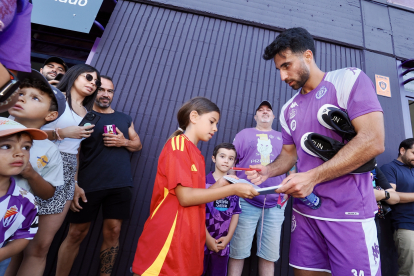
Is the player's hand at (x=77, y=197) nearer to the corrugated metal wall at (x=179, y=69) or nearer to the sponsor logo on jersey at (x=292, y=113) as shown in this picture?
the corrugated metal wall at (x=179, y=69)

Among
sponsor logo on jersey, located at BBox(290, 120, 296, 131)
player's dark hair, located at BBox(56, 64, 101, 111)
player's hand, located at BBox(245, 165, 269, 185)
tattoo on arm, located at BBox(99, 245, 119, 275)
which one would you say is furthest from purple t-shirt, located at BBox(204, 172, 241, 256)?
player's dark hair, located at BBox(56, 64, 101, 111)

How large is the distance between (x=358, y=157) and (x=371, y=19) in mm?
4589

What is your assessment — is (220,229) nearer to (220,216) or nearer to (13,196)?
(220,216)

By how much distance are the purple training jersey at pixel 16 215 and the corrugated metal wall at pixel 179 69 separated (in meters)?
1.69

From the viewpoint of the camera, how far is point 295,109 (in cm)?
170

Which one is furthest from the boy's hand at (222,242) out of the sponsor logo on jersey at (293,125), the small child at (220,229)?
the sponsor logo on jersey at (293,125)

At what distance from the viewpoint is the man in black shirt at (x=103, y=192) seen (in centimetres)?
237

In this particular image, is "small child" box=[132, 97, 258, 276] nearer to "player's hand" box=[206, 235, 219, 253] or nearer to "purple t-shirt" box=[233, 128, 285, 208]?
"player's hand" box=[206, 235, 219, 253]

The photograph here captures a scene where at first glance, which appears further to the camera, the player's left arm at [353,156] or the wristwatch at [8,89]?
the player's left arm at [353,156]

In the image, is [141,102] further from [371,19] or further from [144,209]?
[371,19]

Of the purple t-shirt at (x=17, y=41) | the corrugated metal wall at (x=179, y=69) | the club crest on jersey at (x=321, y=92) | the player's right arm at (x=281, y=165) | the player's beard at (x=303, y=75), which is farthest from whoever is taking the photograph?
the corrugated metal wall at (x=179, y=69)

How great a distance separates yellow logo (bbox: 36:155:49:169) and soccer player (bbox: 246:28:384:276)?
1653 mm

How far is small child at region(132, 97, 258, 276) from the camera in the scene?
1.36m

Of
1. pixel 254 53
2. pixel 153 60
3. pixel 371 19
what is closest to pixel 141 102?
pixel 153 60
